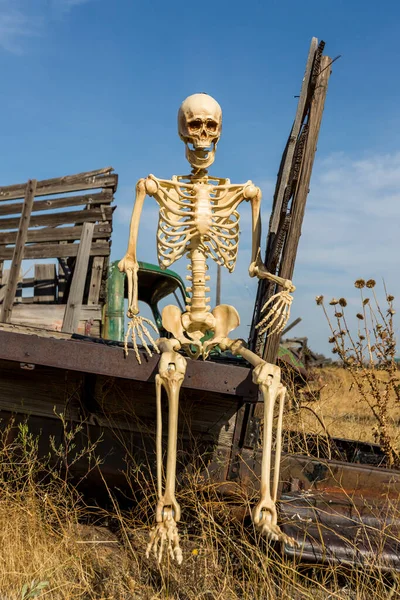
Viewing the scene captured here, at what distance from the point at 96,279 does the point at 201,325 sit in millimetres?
4980

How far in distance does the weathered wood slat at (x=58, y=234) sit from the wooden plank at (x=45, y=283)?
518mm

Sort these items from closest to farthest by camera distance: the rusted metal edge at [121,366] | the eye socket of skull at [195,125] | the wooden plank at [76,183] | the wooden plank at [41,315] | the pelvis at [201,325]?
the rusted metal edge at [121,366] < the pelvis at [201,325] < the eye socket of skull at [195,125] < the wooden plank at [41,315] < the wooden plank at [76,183]

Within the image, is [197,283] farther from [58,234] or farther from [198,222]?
[58,234]

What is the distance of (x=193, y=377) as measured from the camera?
9.61 feet

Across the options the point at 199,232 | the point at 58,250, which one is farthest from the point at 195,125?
the point at 58,250

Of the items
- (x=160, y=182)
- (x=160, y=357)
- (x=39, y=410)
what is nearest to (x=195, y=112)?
(x=160, y=182)

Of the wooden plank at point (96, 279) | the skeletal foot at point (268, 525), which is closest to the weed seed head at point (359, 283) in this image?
the skeletal foot at point (268, 525)

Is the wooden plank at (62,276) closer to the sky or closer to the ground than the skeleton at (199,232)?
closer to the sky

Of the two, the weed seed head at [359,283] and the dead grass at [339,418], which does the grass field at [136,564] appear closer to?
the dead grass at [339,418]

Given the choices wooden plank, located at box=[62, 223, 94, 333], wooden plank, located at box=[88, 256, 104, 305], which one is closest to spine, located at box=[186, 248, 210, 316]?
wooden plank, located at box=[62, 223, 94, 333]

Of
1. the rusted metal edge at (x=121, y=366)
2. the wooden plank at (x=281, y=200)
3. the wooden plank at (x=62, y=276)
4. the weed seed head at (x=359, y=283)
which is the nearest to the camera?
the rusted metal edge at (x=121, y=366)

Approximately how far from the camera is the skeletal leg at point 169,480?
2580 mm

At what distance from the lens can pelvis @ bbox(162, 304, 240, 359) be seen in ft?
11.3

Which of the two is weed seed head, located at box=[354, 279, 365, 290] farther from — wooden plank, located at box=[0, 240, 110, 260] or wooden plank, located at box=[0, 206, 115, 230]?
wooden plank, located at box=[0, 206, 115, 230]
